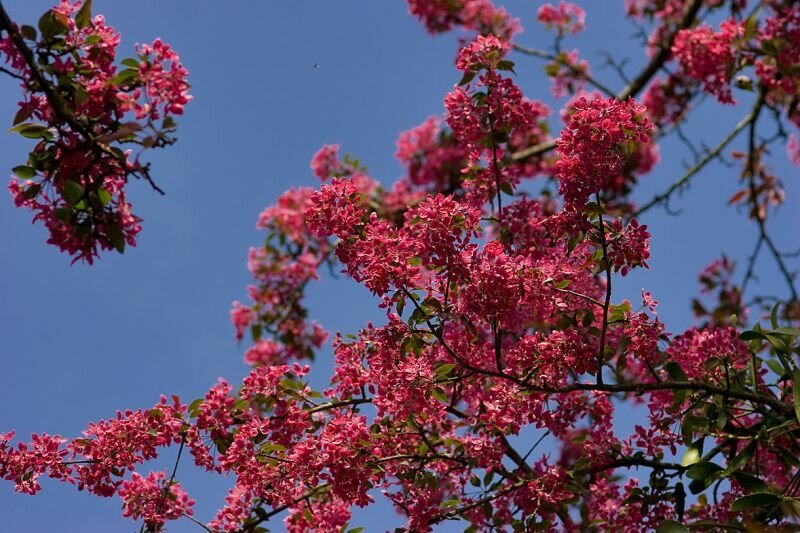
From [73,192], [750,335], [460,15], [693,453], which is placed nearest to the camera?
[73,192]

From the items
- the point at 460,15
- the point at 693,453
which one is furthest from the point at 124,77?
the point at 460,15

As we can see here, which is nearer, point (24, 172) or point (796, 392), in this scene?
point (24, 172)

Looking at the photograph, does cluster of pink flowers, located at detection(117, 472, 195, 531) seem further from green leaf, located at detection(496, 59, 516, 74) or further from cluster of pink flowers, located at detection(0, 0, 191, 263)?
green leaf, located at detection(496, 59, 516, 74)

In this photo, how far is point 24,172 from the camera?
2531mm

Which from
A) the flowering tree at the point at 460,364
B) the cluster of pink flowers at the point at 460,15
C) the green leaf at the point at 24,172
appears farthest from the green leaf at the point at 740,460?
the cluster of pink flowers at the point at 460,15

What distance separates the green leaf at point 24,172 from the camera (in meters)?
2.52

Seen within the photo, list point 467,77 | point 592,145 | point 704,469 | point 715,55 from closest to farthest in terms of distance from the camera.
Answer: point 592,145, point 704,469, point 467,77, point 715,55

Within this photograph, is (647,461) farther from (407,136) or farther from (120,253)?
(407,136)

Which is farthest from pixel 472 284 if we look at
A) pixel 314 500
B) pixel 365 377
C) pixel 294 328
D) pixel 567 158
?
pixel 294 328

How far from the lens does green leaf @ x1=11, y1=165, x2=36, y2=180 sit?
8.27ft

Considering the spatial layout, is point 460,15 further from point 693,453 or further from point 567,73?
point 693,453

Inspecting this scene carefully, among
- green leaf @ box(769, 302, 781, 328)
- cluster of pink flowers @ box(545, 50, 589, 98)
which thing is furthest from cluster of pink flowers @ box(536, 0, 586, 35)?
green leaf @ box(769, 302, 781, 328)

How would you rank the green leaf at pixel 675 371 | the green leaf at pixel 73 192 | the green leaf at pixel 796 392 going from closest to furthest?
the green leaf at pixel 73 192 → the green leaf at pixel 796 392 → the green leaf at pixel 675 371

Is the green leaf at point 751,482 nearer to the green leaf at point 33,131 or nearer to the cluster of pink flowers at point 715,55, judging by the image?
the green leaf at point 33,131
